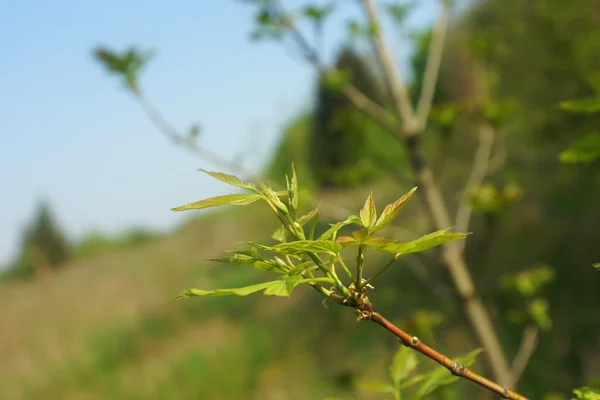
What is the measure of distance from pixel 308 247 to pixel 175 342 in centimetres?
691

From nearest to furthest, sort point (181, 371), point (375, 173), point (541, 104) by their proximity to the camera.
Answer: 1. point (375, 173)
2. point (181, 371)
3. point (541, 104)

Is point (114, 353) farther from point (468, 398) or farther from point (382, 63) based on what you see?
point (382, 63)

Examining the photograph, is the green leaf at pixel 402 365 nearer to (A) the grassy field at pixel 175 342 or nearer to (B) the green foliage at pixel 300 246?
(B) the green foliage at pixel 300 246

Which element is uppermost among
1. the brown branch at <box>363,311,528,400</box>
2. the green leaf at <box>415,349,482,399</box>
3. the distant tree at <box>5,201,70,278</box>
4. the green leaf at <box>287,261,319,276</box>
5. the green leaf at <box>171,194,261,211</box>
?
the green leaf at <box>171,194,261,211</box>

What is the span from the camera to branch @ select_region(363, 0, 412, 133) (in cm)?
212

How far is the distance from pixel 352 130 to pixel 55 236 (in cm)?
1329

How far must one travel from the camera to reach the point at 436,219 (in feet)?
6.81

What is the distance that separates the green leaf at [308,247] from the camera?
0.47m

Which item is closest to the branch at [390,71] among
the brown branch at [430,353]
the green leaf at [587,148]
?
the green leaf at [587,148]

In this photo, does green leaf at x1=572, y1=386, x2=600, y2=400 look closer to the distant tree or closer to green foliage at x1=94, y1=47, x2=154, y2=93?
green foliage at x1=94, y1=47, x2=154, y2=93

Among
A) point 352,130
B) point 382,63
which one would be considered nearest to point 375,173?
point 352,130

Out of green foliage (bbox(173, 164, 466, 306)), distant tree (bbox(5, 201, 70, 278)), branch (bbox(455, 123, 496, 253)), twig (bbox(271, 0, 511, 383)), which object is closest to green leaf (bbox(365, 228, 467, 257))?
green foliage (bbox(173, 164, 466, 306))

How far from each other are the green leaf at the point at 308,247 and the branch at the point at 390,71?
1656 millimetres

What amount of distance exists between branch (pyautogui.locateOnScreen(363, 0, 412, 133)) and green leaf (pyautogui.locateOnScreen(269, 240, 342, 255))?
1656 mm
